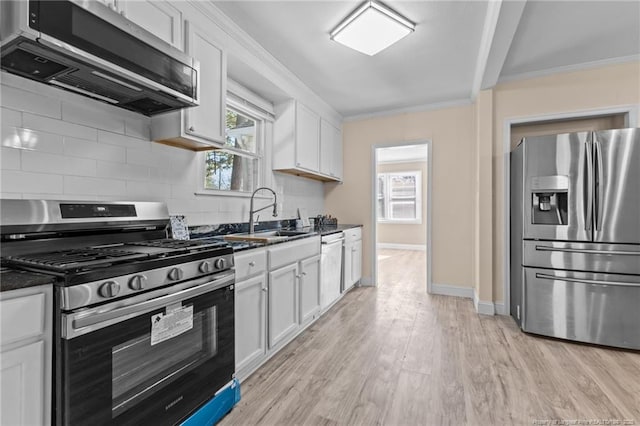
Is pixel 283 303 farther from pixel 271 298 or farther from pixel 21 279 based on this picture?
pixel 21 279

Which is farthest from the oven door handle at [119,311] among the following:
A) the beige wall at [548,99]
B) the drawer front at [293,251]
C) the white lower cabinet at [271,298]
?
the beige wall at [548,99]

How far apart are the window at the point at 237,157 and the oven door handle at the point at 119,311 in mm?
1332

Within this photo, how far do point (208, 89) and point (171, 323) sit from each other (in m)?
1.55

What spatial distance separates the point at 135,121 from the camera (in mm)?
1968

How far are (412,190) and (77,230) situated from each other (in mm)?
7838

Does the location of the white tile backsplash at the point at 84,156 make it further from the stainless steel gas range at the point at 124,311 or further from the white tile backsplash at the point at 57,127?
the stainless steel gas range at the point at 124,311

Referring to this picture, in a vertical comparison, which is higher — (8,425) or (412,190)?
(412,190)

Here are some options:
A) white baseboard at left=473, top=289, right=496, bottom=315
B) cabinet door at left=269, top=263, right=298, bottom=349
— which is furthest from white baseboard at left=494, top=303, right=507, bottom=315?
cabinet door at left=269, top=263, right=298, bottom=349

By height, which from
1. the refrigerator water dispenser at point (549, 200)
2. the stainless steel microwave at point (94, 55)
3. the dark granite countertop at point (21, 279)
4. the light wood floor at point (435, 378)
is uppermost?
the stainless steel microwave at point (94, 55)

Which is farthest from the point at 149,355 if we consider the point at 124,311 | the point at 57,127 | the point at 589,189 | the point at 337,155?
the point at 337,155

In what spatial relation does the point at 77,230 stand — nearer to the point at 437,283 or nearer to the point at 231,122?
the point at 231,122

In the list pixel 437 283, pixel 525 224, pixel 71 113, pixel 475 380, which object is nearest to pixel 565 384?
pixel 475 380

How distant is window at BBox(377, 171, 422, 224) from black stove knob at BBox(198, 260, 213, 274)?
712 cm

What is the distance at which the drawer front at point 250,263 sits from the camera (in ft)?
6.36
